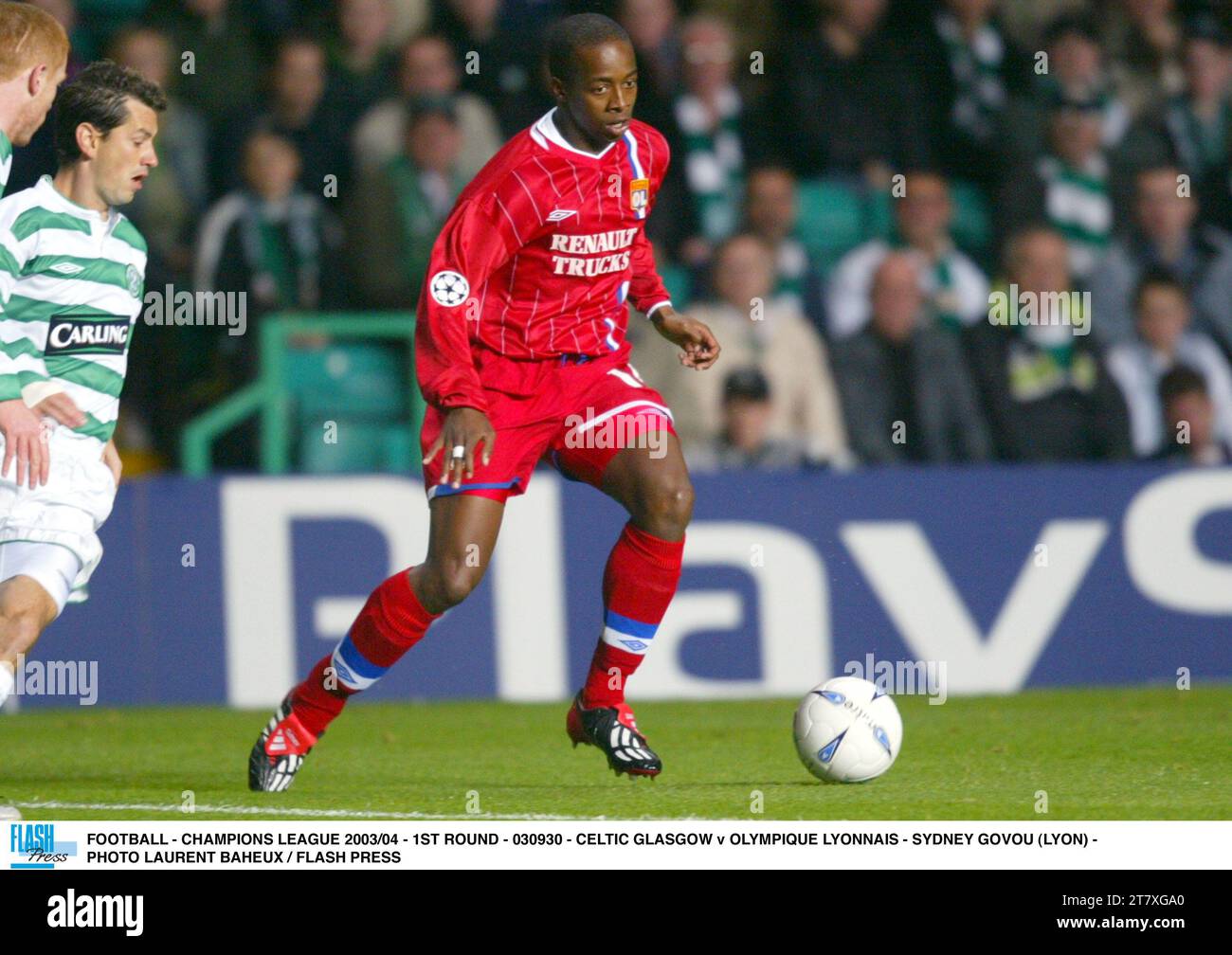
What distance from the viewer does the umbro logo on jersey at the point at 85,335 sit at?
551 cm

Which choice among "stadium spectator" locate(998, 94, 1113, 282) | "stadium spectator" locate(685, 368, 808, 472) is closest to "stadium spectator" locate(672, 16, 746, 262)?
"stadium spectator" locate(685, 368, 808, 472)

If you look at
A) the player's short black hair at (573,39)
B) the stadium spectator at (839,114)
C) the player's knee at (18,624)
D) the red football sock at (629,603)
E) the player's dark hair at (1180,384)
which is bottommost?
the player's knee at (18,624)

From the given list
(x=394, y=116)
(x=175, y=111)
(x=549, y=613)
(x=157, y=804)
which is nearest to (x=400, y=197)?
(x=394, y=116)

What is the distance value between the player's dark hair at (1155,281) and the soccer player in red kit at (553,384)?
15.9 ft

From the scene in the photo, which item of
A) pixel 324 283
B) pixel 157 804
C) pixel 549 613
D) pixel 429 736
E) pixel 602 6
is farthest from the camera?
pixel 602 6

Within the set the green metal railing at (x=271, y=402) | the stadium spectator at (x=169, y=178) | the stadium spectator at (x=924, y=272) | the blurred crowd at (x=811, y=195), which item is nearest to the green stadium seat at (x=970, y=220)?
the blurred crowd at (x=811, y=195)

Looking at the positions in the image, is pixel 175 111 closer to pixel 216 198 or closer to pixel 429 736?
pixel 216 198

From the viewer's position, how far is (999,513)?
916 centimetres

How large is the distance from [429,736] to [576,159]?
264 cm

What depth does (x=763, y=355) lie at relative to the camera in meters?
9.77

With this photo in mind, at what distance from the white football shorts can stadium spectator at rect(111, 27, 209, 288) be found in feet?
15.0

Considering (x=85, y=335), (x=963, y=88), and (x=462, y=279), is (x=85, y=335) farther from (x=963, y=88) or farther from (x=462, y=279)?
(x=963, y=88)

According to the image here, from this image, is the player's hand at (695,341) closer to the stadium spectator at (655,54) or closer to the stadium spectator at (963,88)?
the stadium spectator at (655,54)

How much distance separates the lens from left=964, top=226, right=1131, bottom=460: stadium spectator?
999 cm
